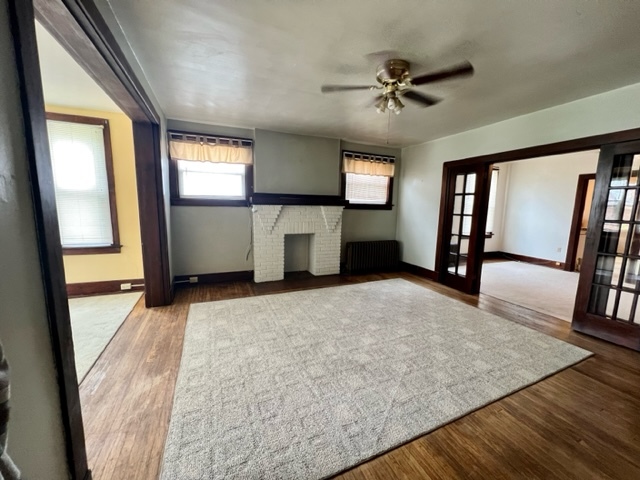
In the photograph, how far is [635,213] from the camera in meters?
2.54

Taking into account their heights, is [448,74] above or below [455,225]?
above

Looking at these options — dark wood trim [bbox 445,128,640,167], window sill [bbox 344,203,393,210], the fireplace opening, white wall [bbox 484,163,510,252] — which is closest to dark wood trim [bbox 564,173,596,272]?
white wall [bbox 484,163,510,252]

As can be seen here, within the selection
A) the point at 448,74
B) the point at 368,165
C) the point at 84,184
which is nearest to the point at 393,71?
the point at 448,74

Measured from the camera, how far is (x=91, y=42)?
55.6 inches

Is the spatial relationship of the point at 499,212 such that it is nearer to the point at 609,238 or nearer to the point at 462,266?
the point at 462,266

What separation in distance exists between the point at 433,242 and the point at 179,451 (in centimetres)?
448

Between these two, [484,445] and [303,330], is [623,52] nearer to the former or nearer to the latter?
[484,445]

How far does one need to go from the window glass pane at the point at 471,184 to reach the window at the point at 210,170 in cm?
344

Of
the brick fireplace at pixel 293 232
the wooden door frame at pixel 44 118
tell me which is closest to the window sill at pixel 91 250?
the brick fireplace at pixel 293 232

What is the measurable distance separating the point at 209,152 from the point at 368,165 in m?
2.82

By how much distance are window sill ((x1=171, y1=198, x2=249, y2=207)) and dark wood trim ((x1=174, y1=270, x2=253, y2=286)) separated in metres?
1.09

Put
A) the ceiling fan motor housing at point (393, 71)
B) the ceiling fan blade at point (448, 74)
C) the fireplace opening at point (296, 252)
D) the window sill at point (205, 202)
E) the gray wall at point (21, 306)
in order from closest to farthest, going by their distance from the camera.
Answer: the gray wall at point (21, 306)
the ceiling fan blade at point (448, 74)
the ceiling fan motor housing at point (393, 71)
the window sill at point (205, 202)
the fireplace opening at point (296, 252)

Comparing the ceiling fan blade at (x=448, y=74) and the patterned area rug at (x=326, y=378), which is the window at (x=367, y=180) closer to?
the patterned area rug at (x=326, y=378)

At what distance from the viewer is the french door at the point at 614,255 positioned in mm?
2553
